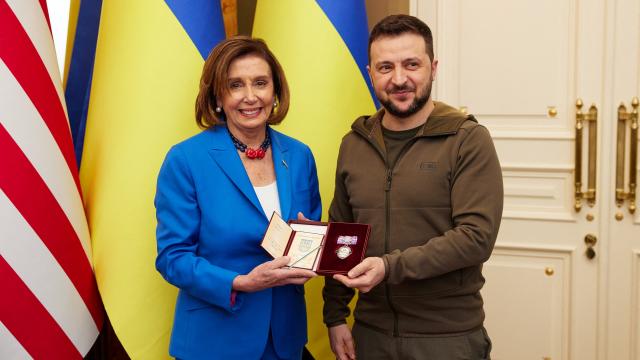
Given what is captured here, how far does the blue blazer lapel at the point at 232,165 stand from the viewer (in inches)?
60.9

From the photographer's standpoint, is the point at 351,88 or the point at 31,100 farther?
the point at 351,88

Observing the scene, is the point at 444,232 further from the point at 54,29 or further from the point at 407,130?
the point at 54,29

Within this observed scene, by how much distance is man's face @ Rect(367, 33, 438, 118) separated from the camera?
60.5 inches

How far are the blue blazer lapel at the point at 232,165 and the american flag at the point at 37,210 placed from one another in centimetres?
42

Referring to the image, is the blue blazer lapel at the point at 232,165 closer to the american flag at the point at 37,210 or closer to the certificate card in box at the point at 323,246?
the certificate card in box at the point at 323,246

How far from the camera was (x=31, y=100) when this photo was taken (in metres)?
1.61

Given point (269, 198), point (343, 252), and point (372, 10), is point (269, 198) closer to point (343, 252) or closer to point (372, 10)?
point (343, 252)

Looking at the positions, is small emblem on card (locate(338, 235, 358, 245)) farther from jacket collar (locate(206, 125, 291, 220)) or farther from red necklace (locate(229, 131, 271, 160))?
red necklace (locate(229, 131, 271, 160))

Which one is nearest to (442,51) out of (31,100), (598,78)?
(598,78)

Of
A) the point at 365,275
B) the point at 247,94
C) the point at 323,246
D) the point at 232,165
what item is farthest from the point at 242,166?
the point at 365,275

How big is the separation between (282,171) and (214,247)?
25 centimetres

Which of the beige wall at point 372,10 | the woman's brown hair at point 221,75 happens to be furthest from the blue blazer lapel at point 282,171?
the beige wall at point 372,10

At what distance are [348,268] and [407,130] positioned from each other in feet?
1.24

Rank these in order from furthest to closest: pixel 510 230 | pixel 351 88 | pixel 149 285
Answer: pixel 510 230 < pixel 351 88 < pixel 149 285
